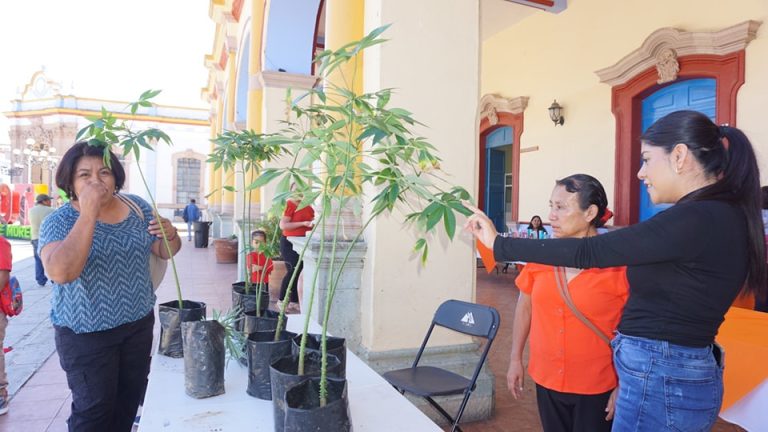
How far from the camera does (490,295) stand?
7344 millimetres

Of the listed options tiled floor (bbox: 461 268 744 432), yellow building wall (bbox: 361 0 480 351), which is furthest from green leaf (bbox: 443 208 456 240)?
tiled floor (bbox: 461 268 744 432)

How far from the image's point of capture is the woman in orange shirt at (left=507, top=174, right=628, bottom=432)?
1.86 metres

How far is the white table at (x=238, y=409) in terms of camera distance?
1.38m

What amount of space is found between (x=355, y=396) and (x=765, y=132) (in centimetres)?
567

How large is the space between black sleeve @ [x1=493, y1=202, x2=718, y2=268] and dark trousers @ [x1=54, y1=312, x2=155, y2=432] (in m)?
1.75

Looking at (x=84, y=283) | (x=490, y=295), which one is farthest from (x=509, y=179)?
(x=84, y=283)

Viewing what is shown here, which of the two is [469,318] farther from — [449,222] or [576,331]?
[449,222]

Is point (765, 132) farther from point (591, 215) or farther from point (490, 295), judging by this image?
point (591, 215)

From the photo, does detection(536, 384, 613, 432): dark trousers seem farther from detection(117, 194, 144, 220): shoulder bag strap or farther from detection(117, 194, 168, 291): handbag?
detection(117, 194, 144, 220): shoulder bag strap

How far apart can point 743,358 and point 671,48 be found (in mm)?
5158

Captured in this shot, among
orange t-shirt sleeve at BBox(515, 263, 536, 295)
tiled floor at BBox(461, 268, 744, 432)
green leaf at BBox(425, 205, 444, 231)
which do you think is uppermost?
green leaf at BBox(425, 205, 444, 231)

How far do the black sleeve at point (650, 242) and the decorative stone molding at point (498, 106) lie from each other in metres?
8.27

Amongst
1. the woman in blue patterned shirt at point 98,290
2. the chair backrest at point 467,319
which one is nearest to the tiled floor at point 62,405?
the chair backrest at point 467,319

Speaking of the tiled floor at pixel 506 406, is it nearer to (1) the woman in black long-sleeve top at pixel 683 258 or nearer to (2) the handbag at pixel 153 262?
(1) the woman in black long-sleeve top at pixel 683 258
